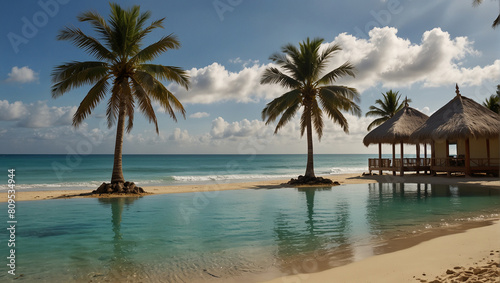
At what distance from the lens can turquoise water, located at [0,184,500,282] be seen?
197 inches

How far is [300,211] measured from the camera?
1034 centimetres

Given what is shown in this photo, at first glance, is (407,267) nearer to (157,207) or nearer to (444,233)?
(444,233)

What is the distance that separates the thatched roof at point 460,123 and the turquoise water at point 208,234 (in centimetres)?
767

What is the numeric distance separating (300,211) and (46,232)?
684 centimetres

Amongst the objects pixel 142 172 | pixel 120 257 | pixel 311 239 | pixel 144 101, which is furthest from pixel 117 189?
pixel 142 172

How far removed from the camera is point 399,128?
2319 cm

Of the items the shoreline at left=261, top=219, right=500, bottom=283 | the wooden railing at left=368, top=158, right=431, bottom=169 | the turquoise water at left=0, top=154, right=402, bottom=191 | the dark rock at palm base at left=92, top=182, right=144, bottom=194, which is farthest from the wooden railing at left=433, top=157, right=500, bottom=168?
the dark rock at palm base at left=92, top=182, right=144, bottom=194

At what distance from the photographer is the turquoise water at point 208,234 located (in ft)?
16.4

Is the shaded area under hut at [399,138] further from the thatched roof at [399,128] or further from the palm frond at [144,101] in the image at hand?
the palm frond at [144,101]

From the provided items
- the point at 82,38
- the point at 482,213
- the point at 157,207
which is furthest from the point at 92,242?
the point at 82,38

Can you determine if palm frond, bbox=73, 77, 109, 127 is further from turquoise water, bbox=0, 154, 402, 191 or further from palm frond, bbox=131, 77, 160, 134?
turquoise water, bbox=0, 154, 402, 191

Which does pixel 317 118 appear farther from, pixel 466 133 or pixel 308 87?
pixel 466 133

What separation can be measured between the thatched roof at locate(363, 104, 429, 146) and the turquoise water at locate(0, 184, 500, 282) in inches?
420

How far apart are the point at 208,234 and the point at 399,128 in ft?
64.8
